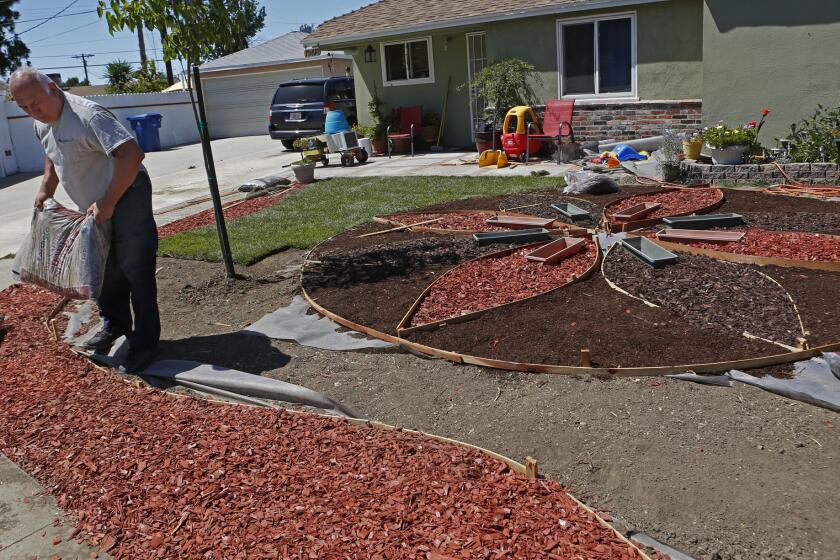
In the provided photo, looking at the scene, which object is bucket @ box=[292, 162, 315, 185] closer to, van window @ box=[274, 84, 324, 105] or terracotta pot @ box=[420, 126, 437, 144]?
terracotta pot @ box=[420, 126, 437, 144]

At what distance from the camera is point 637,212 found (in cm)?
797

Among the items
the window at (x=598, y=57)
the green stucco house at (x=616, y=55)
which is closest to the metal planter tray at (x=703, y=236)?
the green stucco house at (x=616, y=55)

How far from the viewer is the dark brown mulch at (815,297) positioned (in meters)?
4.64

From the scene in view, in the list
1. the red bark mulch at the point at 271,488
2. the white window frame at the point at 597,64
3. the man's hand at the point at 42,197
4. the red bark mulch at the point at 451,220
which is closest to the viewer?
the red bark mulch at the point at 271,488

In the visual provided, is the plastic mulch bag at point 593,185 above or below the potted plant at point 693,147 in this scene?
below

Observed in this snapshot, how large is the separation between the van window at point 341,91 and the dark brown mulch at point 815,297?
15.7m

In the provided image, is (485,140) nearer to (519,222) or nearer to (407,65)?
(407,65)

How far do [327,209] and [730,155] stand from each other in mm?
5780

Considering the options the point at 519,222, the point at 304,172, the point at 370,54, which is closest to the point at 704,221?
the point at 519,222

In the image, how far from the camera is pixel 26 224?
12.0 metres

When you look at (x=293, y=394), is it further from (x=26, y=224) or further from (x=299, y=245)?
(x=26, y=224)

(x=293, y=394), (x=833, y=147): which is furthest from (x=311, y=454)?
(x=833, y=147)

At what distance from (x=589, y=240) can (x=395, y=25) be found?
1096 centimetres

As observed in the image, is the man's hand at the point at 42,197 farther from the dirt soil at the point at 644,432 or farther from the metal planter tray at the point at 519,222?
the metal planter tray at the point at 519,222
